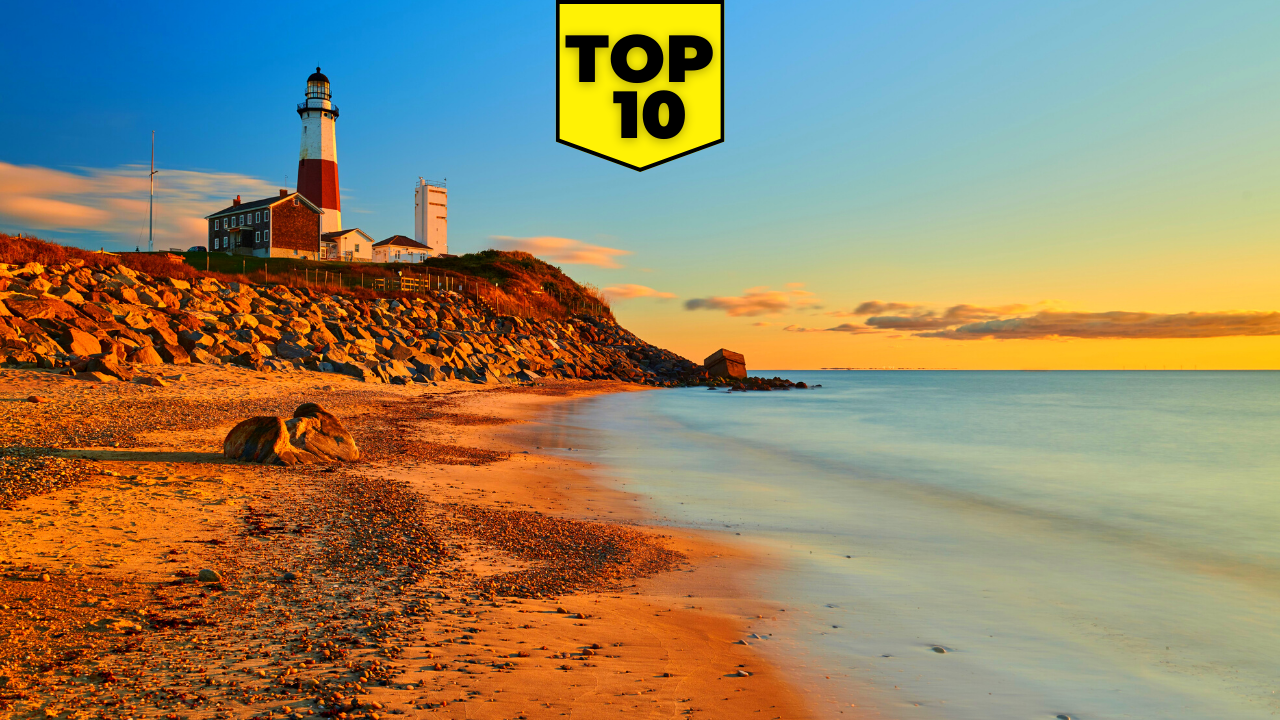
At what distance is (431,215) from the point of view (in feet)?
222

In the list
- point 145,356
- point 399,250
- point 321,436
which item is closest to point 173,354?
point 145,356

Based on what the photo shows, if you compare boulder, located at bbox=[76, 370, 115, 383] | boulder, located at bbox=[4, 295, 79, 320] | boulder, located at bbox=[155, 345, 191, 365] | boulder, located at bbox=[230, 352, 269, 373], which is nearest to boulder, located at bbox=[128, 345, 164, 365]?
boulder, located at bbox=[155, 345, 191, 365]

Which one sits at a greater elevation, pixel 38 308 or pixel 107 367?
pixel 38 308

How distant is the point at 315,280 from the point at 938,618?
39.2 metres

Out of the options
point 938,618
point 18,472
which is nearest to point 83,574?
point 18,472

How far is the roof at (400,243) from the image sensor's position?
201ft

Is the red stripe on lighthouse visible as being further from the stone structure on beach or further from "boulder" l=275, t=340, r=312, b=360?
"boulder" l=275, t=340, r=312, b=360

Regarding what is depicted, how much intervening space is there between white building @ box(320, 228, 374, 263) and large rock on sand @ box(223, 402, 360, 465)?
4919 cm

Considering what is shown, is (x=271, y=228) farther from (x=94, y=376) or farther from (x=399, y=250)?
(x=94, y=376)

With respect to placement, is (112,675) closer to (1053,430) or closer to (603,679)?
(603,679)

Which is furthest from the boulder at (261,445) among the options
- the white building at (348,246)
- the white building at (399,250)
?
the white building at (399,250)

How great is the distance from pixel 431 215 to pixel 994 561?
66.8 metres

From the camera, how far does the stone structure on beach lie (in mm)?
46125

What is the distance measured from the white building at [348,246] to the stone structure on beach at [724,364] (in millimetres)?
29633
